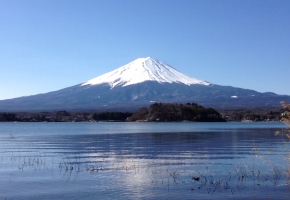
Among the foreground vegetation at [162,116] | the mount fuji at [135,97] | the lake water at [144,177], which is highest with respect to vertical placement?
the mount fuji at [135,97]

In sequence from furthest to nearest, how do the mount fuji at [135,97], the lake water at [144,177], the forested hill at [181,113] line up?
1. the mount fuji at [135,97]
2. the forested hill at [181,113]
3. the lake water at [144,177]

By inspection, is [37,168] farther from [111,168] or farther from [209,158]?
[209,158]

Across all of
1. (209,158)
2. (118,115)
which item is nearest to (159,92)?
(118,115)

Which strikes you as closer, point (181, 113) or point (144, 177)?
point (144, 177)

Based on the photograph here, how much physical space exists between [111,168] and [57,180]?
111 inches

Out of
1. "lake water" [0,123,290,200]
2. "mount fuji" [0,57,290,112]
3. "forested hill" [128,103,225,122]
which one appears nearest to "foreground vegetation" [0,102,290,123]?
"forested hill" [128,103,225,122]

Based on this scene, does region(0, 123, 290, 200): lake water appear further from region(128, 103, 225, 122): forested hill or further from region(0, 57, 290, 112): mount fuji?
region(0, 57, 290, 112): mount fuji

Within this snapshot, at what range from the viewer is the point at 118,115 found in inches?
3871

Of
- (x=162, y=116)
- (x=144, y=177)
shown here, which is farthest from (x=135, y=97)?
(x=144, y=177)

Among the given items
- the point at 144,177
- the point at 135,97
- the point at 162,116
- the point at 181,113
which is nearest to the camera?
the point at 144,177

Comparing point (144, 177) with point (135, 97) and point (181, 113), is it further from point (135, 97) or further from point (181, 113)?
point (135, 97)

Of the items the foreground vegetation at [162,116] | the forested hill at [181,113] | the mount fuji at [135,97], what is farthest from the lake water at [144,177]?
the mount fuji at [135,97]

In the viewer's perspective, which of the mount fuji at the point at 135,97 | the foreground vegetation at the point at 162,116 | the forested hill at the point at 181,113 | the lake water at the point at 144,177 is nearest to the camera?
the lake water at the point at 144,177

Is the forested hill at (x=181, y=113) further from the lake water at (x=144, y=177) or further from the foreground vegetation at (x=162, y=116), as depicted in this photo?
the lake water at (x=144, y=177)
